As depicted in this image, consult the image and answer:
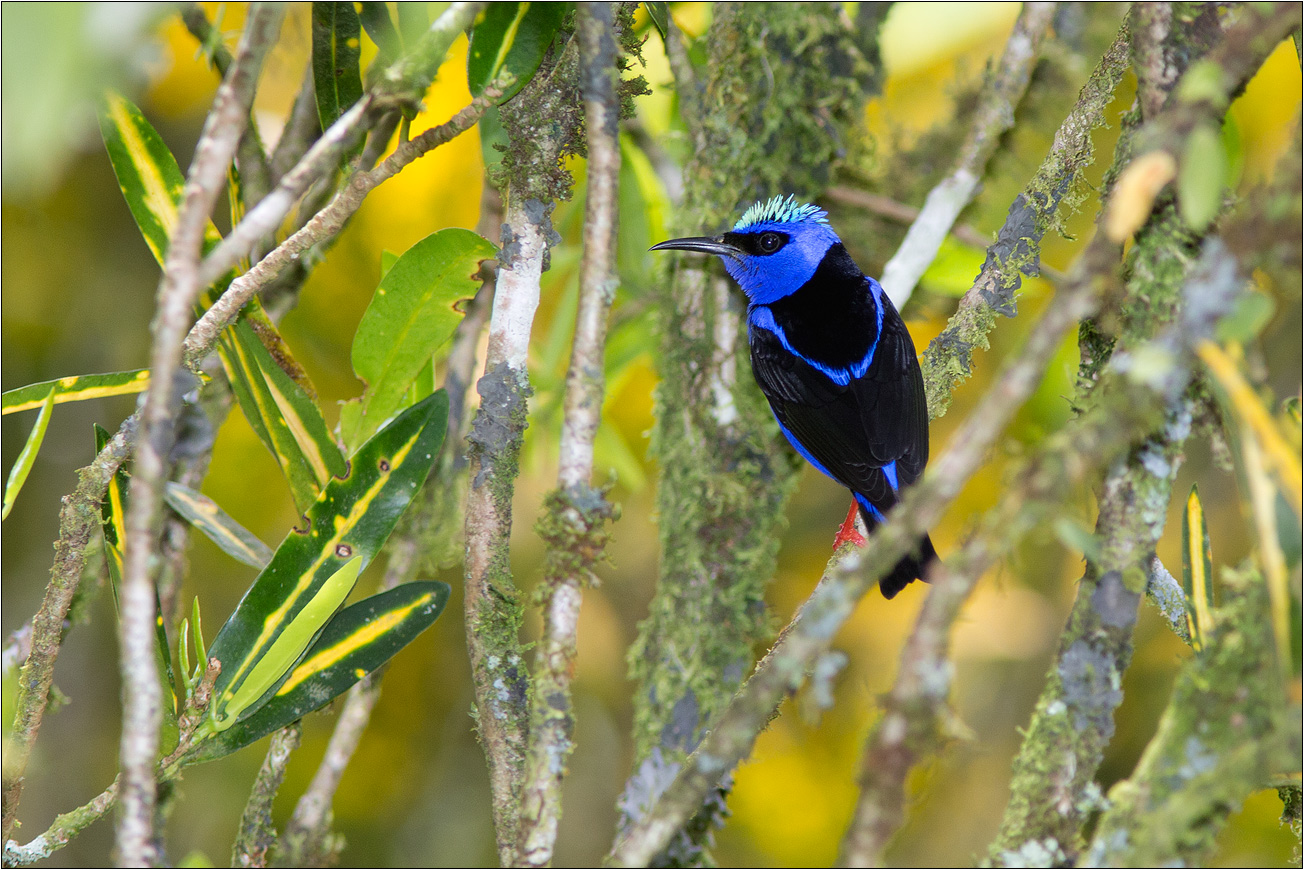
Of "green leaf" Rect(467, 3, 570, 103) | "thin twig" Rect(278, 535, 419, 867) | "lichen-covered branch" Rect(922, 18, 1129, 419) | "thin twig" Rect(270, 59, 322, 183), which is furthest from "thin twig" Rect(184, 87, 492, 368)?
"lichen-covered branch" Rect(922, 18, 1129, 419)

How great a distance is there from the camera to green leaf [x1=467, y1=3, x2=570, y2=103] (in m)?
1.83

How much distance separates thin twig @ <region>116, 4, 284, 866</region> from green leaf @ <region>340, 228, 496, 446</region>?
2.86 feet

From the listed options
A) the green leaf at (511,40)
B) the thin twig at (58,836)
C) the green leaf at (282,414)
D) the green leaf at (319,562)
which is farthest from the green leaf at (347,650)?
the green leaf at (511,40)

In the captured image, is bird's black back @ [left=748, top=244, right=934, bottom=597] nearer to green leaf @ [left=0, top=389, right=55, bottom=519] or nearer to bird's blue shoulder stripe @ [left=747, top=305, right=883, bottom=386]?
bird's blue shoulder stripe @ [left=747, top=305, right=883, bottom=386]

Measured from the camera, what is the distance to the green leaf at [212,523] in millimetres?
2176

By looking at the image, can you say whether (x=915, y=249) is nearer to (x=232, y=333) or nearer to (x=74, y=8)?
(x=232, y=333)

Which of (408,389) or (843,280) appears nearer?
(408,389)

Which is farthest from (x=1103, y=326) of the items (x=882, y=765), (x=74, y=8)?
(x=74, y=8)

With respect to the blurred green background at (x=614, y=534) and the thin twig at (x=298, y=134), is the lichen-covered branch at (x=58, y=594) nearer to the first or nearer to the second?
the thin twig at (x=298, y=134)

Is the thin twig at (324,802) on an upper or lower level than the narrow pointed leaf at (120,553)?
lower

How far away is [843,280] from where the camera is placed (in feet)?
11.8

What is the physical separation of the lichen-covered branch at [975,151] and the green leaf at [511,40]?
1.21 meters

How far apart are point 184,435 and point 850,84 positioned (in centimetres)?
229

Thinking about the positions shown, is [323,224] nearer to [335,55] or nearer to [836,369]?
[335,55]
